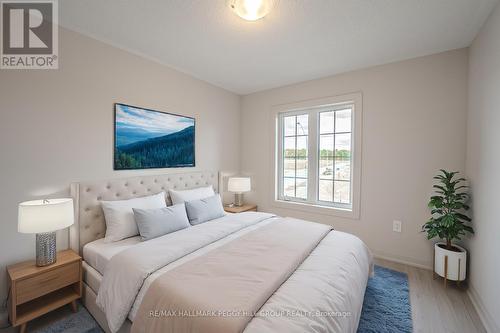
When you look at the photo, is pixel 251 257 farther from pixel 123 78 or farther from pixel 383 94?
pixel 383 94

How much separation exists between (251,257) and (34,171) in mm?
1940

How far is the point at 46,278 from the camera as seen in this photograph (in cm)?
166

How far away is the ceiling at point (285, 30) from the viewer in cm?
172

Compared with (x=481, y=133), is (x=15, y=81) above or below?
above

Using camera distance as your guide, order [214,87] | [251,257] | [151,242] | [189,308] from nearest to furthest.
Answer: [189,308] < [251,257] < [151,242] < [214,87]

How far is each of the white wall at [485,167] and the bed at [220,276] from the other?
85 cm

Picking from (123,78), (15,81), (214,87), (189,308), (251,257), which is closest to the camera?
(189,308)

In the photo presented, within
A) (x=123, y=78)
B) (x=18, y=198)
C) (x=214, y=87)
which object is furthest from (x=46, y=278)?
(x=214, y=87)

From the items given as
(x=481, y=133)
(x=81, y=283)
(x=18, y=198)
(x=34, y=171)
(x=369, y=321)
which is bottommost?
(x=369, y=321)

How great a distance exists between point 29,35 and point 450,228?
→ 418cm

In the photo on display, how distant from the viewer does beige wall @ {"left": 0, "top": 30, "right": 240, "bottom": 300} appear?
5.67 feet

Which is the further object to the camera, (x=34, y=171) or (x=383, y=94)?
(x=383, y=94)

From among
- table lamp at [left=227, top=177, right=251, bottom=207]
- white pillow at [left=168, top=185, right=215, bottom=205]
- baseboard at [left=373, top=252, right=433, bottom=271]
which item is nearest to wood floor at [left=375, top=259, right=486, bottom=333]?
baseboard at [left=373, top=252, right=433, bottom=271]

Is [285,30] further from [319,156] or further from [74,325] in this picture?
[74,325]
